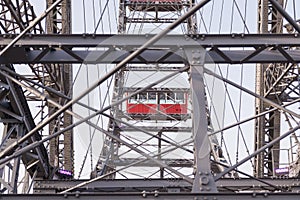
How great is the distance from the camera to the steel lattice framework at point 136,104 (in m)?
7.71

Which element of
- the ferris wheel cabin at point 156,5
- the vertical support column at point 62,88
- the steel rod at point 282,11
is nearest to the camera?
the steel rod at point 282,11

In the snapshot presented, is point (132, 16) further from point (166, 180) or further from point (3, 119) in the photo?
point (3, 119)

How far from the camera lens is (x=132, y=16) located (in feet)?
82.7

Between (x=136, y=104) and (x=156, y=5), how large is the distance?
16.7ft

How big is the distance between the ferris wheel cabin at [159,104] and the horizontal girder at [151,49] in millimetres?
12342

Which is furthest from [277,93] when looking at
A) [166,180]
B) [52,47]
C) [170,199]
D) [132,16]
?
[132,16]

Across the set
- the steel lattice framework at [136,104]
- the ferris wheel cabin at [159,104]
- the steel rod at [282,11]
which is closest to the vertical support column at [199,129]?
the steel lattice framework at [136,104]

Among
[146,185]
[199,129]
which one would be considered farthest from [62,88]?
[199,129]

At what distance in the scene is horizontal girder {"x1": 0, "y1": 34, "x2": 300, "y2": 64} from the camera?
8680mm

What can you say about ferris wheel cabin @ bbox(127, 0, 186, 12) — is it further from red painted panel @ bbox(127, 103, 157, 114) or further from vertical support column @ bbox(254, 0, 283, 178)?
vertical support column @ bbox(254, 0, 283, 178)

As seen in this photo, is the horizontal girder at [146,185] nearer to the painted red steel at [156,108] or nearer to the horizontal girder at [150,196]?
the horizontal girder at [150,196]

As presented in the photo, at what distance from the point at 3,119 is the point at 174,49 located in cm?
296

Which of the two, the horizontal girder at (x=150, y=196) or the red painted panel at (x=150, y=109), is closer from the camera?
the horizontal girder at (x=150, y=196)

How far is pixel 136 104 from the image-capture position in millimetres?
22203
